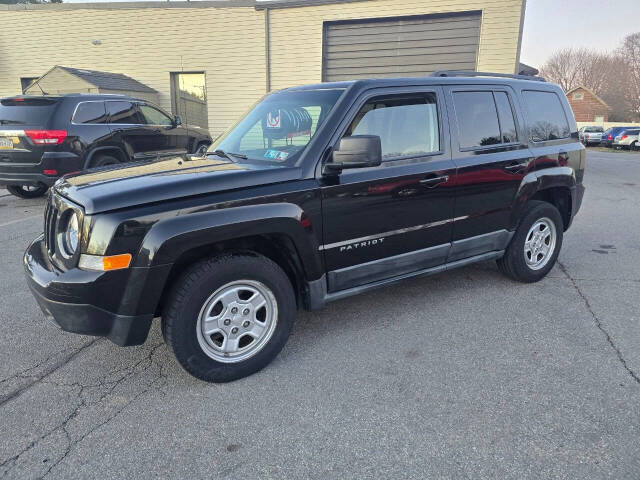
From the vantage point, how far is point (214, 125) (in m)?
16.0

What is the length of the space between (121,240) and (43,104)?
648cm

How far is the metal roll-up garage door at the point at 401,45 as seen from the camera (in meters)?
13.1

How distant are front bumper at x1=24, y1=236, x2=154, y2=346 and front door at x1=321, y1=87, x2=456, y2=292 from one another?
4.23 ft

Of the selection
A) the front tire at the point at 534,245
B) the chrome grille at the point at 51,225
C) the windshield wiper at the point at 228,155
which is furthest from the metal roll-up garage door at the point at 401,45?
the chrome grille at the point at 51,225

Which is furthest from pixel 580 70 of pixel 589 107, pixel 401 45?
pixel 401 45

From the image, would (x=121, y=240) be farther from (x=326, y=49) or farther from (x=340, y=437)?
(x=326, y=49)

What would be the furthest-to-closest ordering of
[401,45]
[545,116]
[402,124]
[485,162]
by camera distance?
1. [401,45]
2. [545,116]
3. [485,162]
4. [402,124]

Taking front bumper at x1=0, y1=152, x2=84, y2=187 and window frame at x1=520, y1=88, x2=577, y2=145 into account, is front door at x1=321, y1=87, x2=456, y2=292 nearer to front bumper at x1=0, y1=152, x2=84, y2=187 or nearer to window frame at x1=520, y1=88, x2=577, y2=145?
window frame at x1=520, y1=88, x2=577, y2=145

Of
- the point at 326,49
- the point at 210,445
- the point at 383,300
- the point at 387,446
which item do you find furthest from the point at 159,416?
the point at 326,49

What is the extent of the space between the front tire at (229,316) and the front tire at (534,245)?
2409 millimetres

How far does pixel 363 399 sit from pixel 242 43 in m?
14.7

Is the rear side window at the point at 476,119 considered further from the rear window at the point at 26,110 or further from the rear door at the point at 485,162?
the rear window at the point at 26,110

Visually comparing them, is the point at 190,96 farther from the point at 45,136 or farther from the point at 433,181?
the point at 433,181

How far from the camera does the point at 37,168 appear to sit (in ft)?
23.9
